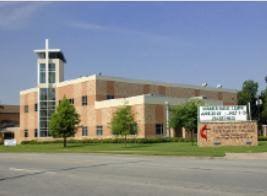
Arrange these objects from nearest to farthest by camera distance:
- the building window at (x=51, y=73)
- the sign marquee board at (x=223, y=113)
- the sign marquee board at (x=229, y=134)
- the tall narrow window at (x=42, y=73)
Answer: the sign marquee board at (x=229, y=134)
the sign marquee board at (x=223, y=113)
the tall narrow window at (x=42, y=73)
the building window at (x=51, y=73)

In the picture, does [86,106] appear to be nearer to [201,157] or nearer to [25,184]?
[201,157]

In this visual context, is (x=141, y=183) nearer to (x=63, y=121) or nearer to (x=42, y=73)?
(x=63, y=121)

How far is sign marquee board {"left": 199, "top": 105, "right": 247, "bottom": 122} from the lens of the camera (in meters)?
40.8

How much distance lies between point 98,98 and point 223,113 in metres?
32.2

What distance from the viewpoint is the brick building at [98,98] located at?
6444cm

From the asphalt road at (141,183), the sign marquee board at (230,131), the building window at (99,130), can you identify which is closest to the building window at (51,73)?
the building window at (99,130)

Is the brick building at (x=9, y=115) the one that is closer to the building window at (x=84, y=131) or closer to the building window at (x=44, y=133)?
the building window at (x=44, y=133)

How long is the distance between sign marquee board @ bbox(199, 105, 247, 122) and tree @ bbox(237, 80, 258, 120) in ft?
180

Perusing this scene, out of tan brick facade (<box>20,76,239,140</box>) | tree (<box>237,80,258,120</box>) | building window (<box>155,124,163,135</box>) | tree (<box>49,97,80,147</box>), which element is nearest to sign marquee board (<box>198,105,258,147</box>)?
tree (<box>49,97,80,147</box>)

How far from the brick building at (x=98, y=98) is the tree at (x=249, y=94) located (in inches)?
279

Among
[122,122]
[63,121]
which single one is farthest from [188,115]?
[63,121]

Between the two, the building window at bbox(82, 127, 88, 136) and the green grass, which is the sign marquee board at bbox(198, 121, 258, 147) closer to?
the green grass

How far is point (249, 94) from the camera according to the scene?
95.5 meters

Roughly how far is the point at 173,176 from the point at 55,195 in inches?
191
